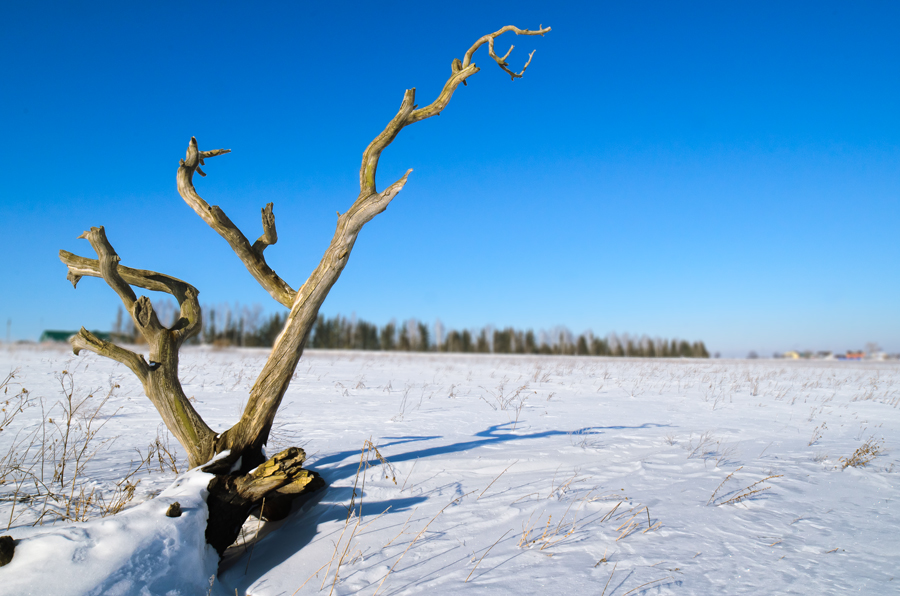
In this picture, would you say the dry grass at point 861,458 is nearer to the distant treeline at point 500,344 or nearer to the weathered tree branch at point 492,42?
the weathered tree branch at point 492,42

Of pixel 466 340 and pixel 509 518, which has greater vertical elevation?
pixel 466 340

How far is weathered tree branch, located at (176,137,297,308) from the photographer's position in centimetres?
416

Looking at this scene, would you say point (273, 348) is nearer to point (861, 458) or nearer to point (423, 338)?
point (861, 458)

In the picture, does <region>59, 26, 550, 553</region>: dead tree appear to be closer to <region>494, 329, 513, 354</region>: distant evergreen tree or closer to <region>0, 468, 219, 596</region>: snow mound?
<region>0, 468, 219, 596</region>: snow mound

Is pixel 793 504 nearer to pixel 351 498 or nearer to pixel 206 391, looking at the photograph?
pixel 351 498

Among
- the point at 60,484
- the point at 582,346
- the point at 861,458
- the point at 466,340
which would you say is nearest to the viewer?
the point at 60,484

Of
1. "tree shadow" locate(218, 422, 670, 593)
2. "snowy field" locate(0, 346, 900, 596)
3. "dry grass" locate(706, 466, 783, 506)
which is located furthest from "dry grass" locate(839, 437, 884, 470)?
"tree shadow" locate(218, 422, 670, 593)

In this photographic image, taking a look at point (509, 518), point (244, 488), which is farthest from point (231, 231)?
point (509, 518)

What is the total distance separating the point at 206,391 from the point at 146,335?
634 centimetres

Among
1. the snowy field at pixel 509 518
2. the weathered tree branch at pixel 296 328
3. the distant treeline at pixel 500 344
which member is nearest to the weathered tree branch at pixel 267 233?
the weathered tree branch at pixel 296 328

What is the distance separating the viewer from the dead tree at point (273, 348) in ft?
11.7

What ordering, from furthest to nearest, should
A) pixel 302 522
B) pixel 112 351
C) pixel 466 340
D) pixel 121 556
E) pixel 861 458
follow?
pixel 466 340 < pixel 861 458 < pixel 112 351 < pixel 302 522 < pixel 121 556

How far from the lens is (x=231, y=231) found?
415cm

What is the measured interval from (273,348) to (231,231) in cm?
110
